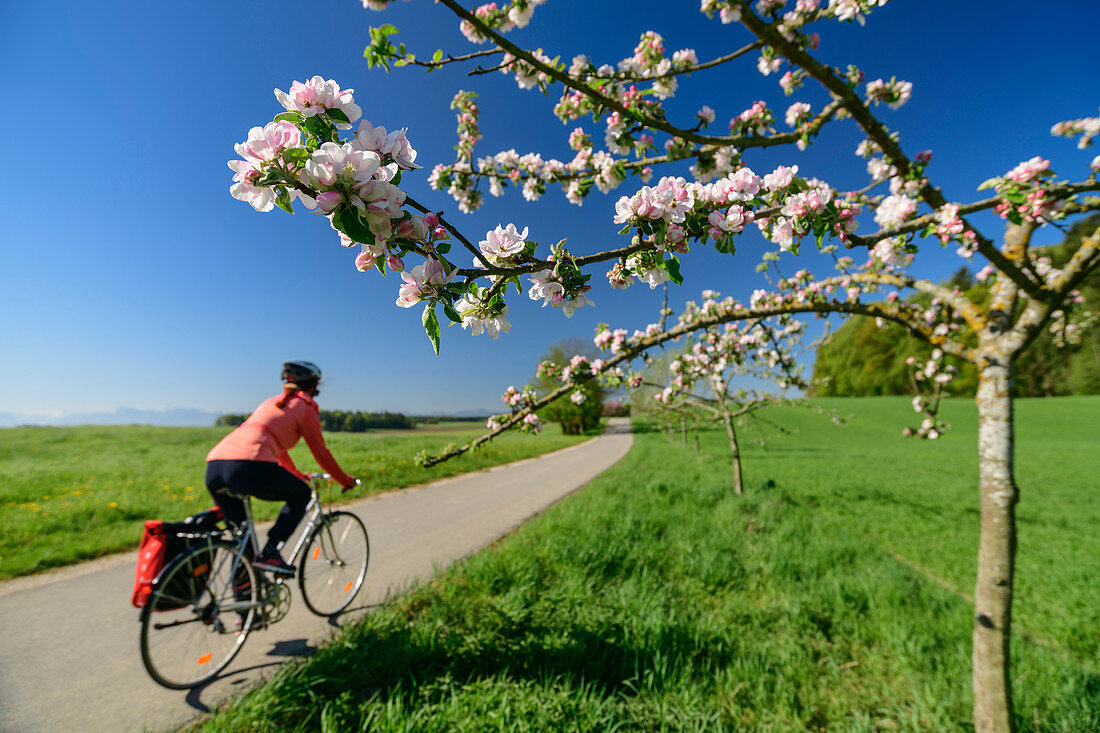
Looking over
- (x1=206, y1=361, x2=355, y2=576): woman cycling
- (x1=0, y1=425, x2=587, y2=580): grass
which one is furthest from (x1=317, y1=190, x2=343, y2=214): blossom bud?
(x1=206, y1=361, x2=355, y2=576): woman cycling

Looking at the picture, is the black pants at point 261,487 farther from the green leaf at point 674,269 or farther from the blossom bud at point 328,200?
the green leaf at point 674,269

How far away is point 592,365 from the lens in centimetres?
345

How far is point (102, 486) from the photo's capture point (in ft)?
23.1

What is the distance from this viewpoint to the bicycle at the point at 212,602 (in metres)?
2.70

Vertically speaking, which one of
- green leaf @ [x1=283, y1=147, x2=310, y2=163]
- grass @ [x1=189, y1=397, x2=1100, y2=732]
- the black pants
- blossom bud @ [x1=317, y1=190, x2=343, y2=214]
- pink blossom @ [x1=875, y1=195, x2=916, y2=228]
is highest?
pink blossom @ [x1=875, y1=195, x2=916, y2=228]

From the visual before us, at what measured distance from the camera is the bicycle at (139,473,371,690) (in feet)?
8.85

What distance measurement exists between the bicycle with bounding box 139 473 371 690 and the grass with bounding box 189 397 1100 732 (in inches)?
32.2

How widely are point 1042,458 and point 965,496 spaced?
1164 centimetres

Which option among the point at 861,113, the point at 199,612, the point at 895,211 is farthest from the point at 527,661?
the point at 861,113

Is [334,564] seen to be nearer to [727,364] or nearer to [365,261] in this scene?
[365,261]

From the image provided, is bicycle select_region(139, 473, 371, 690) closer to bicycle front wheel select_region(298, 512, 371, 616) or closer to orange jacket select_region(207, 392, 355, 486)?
bicycle front wheel select_region(298, 512, 371, 616)

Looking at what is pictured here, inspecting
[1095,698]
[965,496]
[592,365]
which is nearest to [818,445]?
[965,496]

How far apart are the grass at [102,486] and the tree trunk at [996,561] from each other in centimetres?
349

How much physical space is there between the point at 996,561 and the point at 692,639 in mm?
1997
